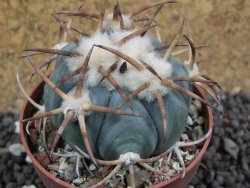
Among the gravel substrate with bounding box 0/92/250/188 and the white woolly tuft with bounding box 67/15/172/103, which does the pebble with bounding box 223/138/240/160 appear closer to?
the gravel substrate with bounding box 0/92/250/188

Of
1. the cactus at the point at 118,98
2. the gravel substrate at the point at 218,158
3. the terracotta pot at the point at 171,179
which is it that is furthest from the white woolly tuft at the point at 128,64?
the gravel substrate at the point at 218,158

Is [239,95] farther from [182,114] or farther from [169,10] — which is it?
[182,114]

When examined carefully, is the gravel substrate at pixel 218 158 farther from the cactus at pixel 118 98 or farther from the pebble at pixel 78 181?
the cactus at pixel 118 98

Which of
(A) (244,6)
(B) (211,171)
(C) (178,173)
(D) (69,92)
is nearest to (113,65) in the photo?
(D) (69,92)

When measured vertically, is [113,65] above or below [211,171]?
above

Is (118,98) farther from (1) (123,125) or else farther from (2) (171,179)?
(2) (171,179)
